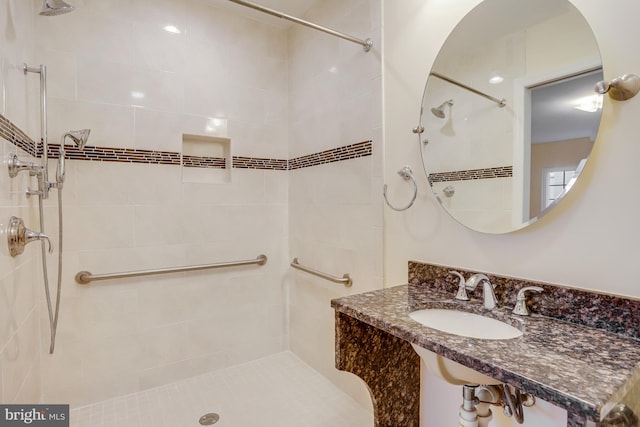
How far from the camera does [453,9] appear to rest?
4.49 feet

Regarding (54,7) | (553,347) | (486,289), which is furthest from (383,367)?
(54,7)

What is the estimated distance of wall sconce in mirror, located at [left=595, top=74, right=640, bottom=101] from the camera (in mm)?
895

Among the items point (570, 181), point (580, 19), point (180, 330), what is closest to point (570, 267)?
point (570, 181)

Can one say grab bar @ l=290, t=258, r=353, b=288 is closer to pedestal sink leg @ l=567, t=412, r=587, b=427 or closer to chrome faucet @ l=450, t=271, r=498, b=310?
chrome faucet @ l=450, t=271, r=498, b=310

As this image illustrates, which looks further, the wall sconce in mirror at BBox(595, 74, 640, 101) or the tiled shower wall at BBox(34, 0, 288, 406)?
the tiled shower wall at BBox(34, 0, 288, 406)

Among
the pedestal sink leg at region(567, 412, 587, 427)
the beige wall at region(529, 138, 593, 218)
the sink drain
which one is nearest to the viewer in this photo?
the pedestal sink leg at region(567, 412, 587, 427)

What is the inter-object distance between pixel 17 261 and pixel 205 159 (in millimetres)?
1204

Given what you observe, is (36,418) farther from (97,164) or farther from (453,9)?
(453,9)

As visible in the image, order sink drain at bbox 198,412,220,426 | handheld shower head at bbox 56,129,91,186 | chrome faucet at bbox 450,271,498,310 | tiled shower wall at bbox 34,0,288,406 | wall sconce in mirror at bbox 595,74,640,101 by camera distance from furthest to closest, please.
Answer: tiled shower wall at bbox 34,0,288,406
sink drain at bbox 198,412,220,426
handheld shower head at bbox 56,129,91,186
chrome faucet at bbox 450,271,498,310
wall sconce in mirror at bbox 595,74,640,101

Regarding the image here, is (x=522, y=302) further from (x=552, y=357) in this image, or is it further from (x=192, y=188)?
(x=192, y=188)

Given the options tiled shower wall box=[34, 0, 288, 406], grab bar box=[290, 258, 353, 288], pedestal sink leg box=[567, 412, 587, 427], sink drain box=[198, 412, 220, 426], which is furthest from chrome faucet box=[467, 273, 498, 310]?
tiled shower wall box=[34, 0, 288, 406]

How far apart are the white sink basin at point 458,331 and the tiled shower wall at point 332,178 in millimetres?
580

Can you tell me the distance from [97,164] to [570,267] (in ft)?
7.60

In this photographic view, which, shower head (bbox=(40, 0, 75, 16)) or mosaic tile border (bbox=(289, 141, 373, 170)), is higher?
shower head (bbox=(40, 0, 75, 16))
